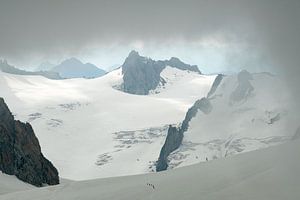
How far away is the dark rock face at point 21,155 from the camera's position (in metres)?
67.8

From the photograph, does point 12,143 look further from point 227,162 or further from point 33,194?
point 227,162

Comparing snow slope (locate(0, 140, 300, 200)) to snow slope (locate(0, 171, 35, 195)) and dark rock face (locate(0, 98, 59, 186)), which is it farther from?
dark rock face (locate(0, 98, 59, 186))

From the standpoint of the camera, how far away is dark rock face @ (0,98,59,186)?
67.8 m

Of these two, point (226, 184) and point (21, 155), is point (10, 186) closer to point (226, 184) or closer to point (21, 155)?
point (21, 155)

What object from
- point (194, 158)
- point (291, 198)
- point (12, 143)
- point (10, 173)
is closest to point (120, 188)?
point (291, 198)

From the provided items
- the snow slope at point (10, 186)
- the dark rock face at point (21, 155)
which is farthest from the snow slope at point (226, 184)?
the dark rock face at point (21, 155)

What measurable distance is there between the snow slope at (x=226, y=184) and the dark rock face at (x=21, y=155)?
133 ft

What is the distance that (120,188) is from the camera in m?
24.9

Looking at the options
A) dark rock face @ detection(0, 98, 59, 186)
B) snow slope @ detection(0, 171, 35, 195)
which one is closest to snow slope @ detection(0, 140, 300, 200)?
snow slope @ detection(0, 171, 35, 195)

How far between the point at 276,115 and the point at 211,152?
26944 millimetres

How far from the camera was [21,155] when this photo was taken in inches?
2881

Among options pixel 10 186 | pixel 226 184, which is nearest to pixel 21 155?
pixel 10 186

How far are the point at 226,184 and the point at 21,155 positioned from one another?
56093 mm

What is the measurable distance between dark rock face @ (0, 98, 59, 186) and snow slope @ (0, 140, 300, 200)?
40633 mm
